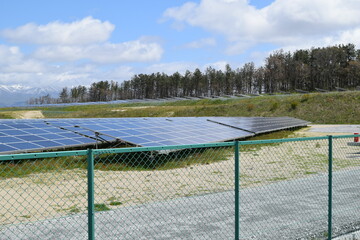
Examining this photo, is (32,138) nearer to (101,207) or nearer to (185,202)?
(101,207)

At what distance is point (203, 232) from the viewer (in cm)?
723

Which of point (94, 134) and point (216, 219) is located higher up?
point (94, 134)

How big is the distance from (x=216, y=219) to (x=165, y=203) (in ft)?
6.37

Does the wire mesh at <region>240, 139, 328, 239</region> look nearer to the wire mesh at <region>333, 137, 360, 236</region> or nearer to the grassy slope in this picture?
the wire mesh at <region>333, 137, 360, 236</region>

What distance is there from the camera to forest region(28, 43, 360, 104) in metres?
108

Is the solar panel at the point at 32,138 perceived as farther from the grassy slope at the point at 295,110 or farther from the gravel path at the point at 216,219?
the grassy slope at the point at 295,110

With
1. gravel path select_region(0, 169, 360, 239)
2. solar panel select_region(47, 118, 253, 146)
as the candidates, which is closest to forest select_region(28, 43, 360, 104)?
solar panel select_region(47, 118, 253, 146)

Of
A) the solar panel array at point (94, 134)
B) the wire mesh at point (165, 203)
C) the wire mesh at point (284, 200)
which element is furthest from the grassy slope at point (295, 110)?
the wire mesh at point (165, 203)

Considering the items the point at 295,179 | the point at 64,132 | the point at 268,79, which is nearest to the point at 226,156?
the point at 295,179

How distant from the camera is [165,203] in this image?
9.69 m

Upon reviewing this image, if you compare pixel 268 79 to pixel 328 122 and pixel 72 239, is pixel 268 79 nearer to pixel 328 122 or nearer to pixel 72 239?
pixel 328 122

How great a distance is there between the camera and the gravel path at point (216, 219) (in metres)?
7.12

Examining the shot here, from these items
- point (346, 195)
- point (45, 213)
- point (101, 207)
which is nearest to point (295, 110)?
point (346, 195)

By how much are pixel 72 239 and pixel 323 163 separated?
1311 cm
